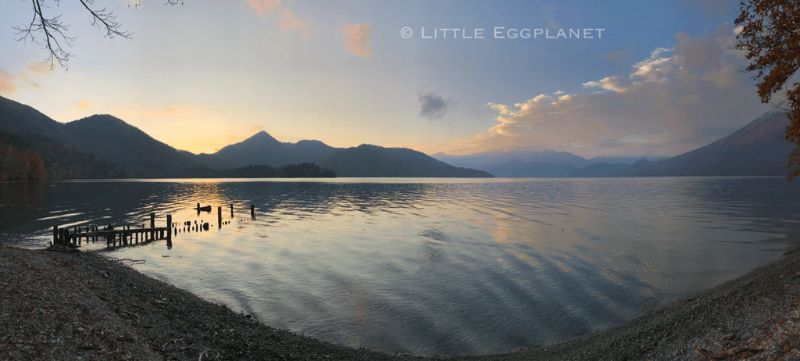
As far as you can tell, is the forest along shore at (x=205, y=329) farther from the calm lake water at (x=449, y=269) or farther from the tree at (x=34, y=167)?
the tree at (x=34, y=167)

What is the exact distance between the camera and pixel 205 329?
13.7m

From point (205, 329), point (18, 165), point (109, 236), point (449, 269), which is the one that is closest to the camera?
point (205, 329)

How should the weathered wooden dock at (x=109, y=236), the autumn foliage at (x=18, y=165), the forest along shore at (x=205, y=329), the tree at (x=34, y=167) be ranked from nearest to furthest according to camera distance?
the forest along shore at (x=205, y=329)
the weathered wooden dock at (x=109, y=236)
the autumn foliage at (x=18, y=165)
the tree at (x=34, y=167)

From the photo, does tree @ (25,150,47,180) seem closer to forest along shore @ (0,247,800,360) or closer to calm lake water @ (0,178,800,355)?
calm lake water @ (0,178,800,355)

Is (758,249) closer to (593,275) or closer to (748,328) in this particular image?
(593,275)

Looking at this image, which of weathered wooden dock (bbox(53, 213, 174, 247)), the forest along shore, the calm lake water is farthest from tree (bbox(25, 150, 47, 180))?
the forest along shore

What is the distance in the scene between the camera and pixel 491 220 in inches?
2382

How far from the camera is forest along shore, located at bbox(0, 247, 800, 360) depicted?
31.1 ft

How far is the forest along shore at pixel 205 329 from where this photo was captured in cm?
948

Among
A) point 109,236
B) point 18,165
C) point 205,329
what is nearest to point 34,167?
point 18,165

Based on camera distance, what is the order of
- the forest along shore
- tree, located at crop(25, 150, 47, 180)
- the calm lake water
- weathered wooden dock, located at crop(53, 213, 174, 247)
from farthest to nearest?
tree, located at crop(25, 150, 47, 180), weathered wooden dock, located at crop(53, 213, 174, 247), the calm lake water, the forest along shore

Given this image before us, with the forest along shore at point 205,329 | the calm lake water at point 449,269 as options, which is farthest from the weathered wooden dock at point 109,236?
the forest along shore at point 205,329

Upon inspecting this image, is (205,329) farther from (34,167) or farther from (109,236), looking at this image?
(34,167)

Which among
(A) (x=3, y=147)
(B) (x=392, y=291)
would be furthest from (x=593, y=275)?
(A) (x=3, y=147)
